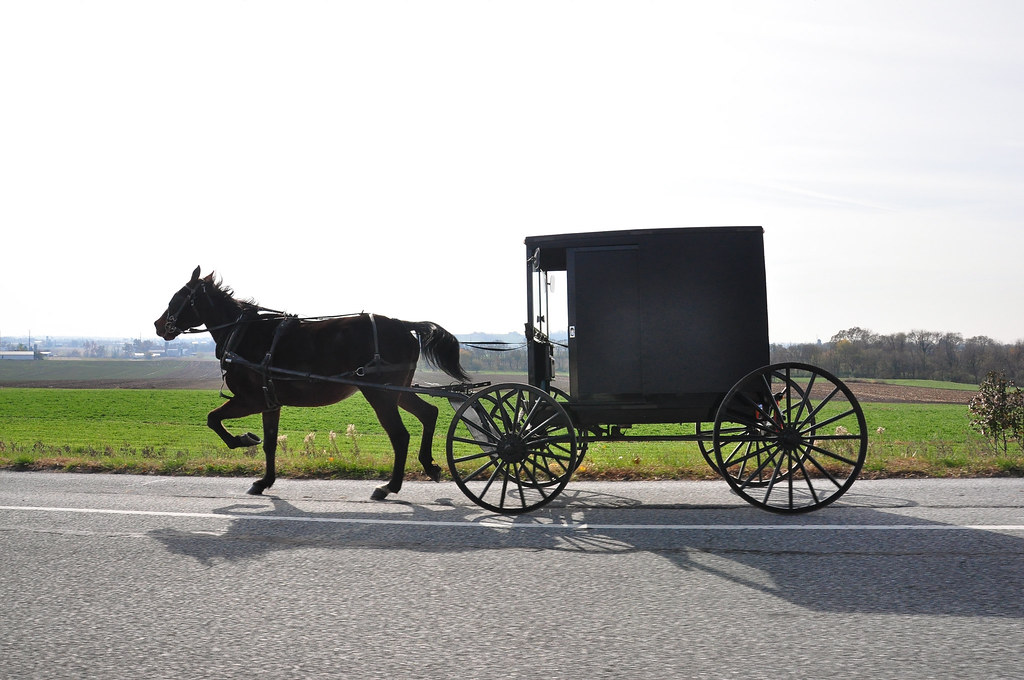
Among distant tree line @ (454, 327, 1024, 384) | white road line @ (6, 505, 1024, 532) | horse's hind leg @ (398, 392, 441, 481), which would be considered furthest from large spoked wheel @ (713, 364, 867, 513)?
distant tree line @ (454, 327, 1024, 384)

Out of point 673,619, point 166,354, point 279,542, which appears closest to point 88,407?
point 279,542

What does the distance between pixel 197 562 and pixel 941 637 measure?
4354 mm

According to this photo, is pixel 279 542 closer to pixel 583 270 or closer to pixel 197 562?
pixel 197 562

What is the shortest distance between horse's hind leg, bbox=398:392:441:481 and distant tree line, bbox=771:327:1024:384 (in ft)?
115

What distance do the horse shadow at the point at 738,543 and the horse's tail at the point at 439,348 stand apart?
1.89 metres

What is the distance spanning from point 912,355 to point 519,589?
50.8 metres

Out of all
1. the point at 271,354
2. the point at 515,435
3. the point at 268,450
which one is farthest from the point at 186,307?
the point at 515,435

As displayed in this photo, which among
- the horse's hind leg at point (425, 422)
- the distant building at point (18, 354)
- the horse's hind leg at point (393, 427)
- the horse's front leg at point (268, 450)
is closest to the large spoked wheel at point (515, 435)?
the horse's hind leg at point (393, 427)

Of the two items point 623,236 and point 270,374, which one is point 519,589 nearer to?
point 623,236

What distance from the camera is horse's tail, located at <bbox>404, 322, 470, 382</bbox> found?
8945 mm

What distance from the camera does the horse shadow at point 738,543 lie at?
446 centimetres

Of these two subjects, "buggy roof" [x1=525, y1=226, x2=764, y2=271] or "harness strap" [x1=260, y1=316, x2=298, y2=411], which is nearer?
"buggy roof" [x1=525, y1=226, x2=764, y2=271]

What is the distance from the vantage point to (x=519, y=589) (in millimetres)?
4594

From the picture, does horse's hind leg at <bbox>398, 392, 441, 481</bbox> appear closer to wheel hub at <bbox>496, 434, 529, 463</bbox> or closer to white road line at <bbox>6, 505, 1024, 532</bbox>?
wheel hub at <bbox>496, 434, 529, 463</bbox>
